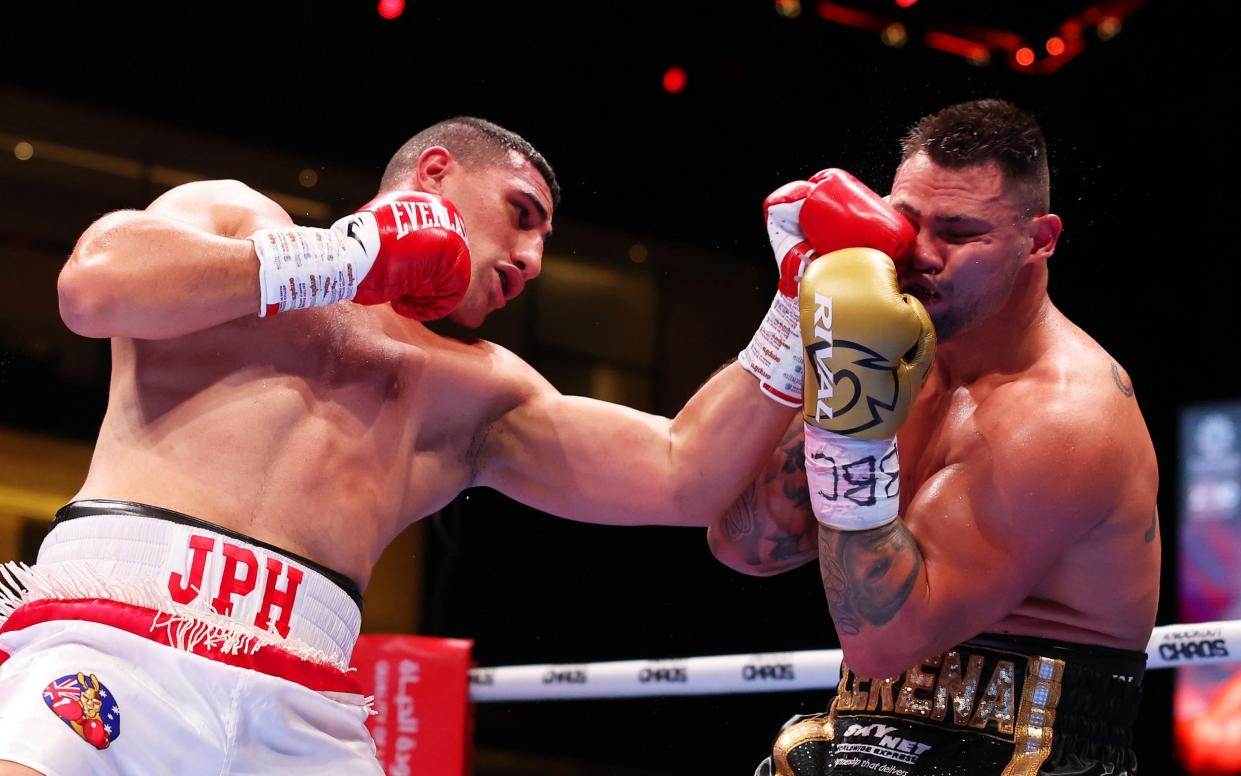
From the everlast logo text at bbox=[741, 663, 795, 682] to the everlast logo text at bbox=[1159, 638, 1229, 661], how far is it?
813 millimetres

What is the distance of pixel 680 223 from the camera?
26.0ft

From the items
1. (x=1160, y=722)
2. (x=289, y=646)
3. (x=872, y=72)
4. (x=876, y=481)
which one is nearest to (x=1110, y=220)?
(x=872, y=72)

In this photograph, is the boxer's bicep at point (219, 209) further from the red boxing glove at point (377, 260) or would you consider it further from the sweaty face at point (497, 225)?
the sweaty face at point (497, 225)

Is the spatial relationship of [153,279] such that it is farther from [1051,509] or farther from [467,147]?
[1051,509]

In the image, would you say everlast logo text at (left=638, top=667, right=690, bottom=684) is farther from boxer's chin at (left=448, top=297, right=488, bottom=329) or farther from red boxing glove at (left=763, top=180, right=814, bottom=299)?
red boxing glove at (left=763, top=180, right=814, bottom=299)

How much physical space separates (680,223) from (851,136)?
6.45 feet

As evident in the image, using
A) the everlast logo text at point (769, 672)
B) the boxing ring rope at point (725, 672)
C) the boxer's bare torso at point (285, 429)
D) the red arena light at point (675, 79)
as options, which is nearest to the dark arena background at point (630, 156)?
the red arena light at point (675, 79)

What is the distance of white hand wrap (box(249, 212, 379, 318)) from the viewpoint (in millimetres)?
2240

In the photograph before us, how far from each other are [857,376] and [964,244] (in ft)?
1.36

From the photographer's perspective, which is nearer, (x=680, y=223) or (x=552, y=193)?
(x=552, y=193)

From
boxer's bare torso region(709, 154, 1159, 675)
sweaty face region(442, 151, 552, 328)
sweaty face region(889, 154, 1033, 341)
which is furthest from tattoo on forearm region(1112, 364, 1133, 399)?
sweaty face region(442, 151, 552, 328)

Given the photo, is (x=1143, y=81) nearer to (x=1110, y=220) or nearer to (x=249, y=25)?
(x=1110, y=220)

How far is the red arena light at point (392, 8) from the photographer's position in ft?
22.3

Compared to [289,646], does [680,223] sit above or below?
above
